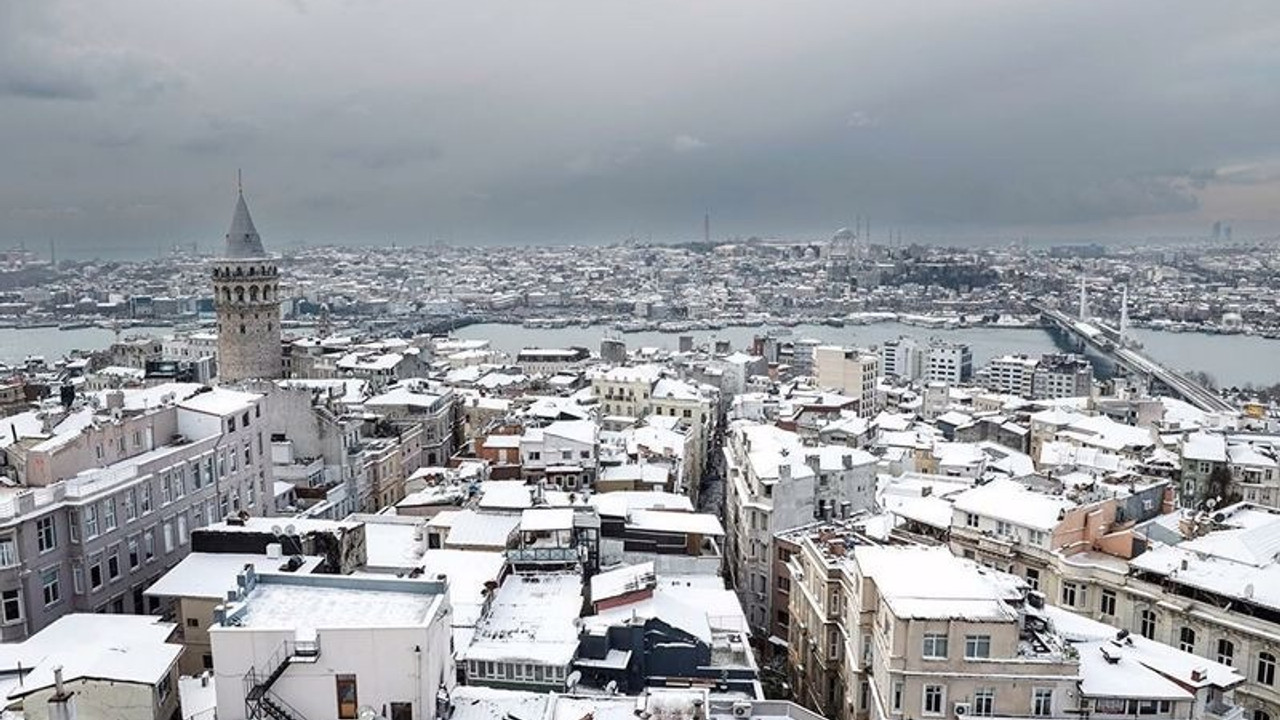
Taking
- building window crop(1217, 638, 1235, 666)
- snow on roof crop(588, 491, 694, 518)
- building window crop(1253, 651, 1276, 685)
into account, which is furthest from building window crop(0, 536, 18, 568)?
building window crop(1253, 651, 1276, 685)

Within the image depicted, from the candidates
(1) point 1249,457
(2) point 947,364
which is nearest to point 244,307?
(1) point 1249,457

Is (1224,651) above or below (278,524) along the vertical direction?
below

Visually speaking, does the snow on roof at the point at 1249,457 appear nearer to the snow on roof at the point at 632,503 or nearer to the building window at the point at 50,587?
the snow on roof at the point at 632,503

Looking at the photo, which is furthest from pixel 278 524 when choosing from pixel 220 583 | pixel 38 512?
pixel 38 512

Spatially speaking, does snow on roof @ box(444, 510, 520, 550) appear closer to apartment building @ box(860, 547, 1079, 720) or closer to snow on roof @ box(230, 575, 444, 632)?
snow on roof @ box(230, 575, 444, 632)

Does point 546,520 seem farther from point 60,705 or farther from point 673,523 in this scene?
point 60,705

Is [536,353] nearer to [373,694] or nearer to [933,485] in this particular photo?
[933,485]
